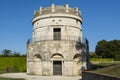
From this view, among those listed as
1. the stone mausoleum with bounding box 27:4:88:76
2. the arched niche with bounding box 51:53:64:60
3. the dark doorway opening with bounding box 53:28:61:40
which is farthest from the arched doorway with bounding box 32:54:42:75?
the dark doorway opening with bounding box 53:28:61:40

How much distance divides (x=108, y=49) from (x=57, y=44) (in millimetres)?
51116

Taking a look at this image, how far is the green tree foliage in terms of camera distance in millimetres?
78400

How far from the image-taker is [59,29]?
115 ft

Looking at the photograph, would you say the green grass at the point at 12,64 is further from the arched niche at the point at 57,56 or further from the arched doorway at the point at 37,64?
the arched niche at the point at 57,56

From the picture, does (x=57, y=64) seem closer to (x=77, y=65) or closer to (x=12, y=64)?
(x=77, y=65)

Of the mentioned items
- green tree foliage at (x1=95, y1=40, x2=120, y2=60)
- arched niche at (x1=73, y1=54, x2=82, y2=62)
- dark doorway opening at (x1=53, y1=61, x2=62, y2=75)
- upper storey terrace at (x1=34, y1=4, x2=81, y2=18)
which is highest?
upper storey terrace at (x1=34, y1=4, x2=81, y2=18)

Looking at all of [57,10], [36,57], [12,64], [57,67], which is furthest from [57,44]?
[12,64]

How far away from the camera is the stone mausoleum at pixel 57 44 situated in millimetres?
32812

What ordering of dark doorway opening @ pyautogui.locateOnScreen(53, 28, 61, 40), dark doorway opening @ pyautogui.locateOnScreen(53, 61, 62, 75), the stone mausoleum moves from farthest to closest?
dark doorway opening @ pyautogui.locateOnScreen(53, 28, 61, 40) → dark doorway opening @ pyautogui.locateOnScreen(53, 61, 62, 75) → the stone mausoleum

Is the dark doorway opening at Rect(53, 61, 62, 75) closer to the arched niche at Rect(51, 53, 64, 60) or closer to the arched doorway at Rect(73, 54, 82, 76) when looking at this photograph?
the arched niche at Rect(51, 53, 64, 60)

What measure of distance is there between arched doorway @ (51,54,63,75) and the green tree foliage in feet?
150

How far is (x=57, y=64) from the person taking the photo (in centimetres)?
3359

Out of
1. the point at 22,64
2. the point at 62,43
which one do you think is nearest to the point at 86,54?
the point at 62,43

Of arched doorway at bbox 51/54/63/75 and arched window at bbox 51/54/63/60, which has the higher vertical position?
arched window at bbox 51/54/63/60
